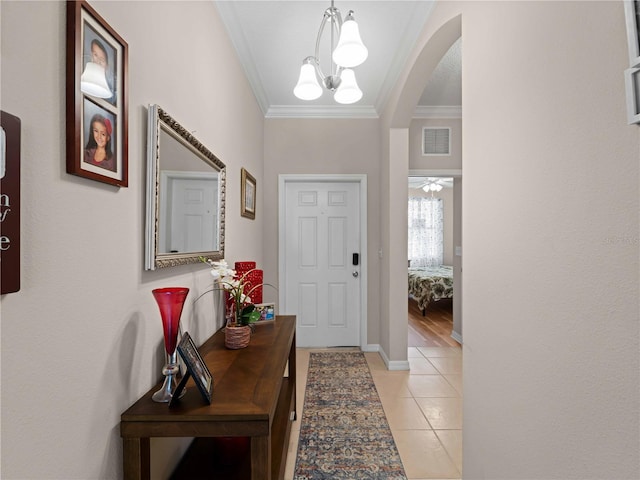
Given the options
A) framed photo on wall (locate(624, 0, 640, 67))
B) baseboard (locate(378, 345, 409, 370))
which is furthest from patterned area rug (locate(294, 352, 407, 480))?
framed photo on wall (locate(624, 0, 640, 67))

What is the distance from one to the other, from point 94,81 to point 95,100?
0.17ft

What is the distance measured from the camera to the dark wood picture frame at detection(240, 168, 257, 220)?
2.64 meters

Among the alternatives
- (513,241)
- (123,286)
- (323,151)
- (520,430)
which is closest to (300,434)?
(520,430)

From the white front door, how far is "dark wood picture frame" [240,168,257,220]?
0.81m

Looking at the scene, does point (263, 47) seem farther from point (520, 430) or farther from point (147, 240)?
point (520, 430)

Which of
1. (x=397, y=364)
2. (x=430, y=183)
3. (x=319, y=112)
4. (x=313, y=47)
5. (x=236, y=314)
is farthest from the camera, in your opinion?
(x=430, y=183)

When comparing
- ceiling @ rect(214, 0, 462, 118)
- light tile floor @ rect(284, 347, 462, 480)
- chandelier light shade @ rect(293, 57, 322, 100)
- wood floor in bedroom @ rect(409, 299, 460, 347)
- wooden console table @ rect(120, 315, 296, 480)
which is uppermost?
ceiling @ rect(214, 0, 462, 118)

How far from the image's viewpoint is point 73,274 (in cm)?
84

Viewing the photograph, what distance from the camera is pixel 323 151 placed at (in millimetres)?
3746

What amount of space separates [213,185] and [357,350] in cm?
269

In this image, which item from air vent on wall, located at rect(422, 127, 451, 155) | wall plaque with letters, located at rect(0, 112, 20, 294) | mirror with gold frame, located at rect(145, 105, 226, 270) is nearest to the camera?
wall plaque with letters, located at rect(0, 112, 20, 294)

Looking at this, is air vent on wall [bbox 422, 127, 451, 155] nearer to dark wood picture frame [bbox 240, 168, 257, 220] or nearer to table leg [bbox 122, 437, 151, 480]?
dark wood picture frame [bbox 240, 168, 257, 220]

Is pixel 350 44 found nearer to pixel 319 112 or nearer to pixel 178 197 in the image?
pixel 178 197

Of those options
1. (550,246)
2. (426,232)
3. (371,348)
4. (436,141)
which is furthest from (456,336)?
(426,232)
